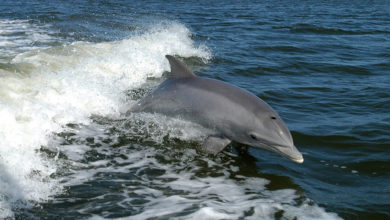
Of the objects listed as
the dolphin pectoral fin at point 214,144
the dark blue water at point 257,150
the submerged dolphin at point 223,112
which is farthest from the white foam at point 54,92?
the dolphin pectoral fin at point 214,144

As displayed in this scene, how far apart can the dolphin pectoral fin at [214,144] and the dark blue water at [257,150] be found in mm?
169

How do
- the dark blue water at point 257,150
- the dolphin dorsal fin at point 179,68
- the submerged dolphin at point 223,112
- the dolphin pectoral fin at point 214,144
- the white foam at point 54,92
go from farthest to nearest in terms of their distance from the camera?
the dolphin dorsal fin at point 179,68 < the dolphin pectoral fin at point 214,144 < the submerged dolphin at point 223,112 < the white foam at point 54,92 < the dark blue water at point 257,150

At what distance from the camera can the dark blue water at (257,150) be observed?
5.36m

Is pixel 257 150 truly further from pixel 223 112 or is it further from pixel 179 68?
pixel 179 68

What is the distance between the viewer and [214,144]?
22.6ft

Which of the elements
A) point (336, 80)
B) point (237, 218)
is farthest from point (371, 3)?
point (237, 218)

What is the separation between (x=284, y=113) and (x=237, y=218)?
4738mm

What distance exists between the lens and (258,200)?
550 cm

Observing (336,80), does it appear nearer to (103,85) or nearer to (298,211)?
(103,85)

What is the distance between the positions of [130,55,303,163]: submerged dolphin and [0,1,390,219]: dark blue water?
34 cm

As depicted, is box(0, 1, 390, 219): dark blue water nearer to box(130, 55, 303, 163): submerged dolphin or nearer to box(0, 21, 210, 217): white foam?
box(0, 21, 210, 217): white foam

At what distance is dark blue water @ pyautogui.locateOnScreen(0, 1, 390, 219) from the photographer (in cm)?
536

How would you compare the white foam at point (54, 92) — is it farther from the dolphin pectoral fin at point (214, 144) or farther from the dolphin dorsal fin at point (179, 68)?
the dolphin pectoral fin at point (214, 144)

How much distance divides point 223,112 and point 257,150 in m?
0.93
